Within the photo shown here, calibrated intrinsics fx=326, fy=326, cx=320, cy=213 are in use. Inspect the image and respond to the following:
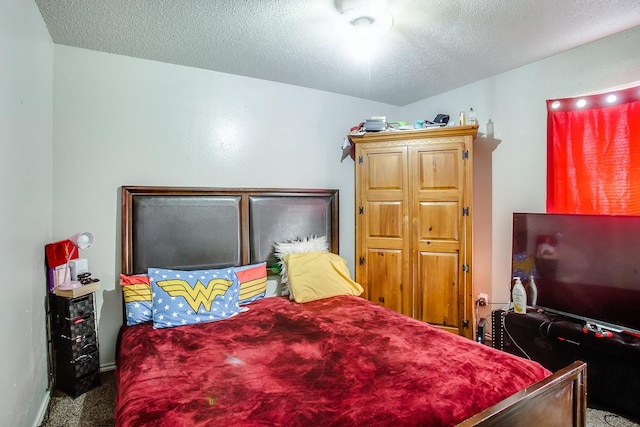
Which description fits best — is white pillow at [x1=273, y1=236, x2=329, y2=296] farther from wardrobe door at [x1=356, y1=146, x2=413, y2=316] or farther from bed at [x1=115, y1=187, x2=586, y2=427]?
wardrobe door at [x1=356, y1=146, x2=413, y2=316]

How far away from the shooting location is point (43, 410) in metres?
2.06

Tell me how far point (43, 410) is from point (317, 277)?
205 cm

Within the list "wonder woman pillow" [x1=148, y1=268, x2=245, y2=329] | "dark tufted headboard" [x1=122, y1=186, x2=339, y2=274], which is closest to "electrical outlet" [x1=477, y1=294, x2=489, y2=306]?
"dark tufted headboard" [x1=122, y1=186, x2=339, y2=274]

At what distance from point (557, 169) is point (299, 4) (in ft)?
7.77

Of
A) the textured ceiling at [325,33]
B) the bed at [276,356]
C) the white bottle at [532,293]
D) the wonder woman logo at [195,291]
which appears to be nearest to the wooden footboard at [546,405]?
the bed at [276,356]

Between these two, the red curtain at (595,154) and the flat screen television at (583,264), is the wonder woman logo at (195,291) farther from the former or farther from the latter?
the red curtain at (595,154)

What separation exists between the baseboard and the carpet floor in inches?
0.6

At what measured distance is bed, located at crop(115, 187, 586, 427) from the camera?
1.28m

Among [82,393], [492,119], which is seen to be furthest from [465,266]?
[82,393]

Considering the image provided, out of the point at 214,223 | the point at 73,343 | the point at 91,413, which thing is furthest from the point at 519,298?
the point at 73,343

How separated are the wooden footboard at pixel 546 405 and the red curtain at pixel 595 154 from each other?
1.59 metres

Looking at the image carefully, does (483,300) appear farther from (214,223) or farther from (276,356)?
(214,223)

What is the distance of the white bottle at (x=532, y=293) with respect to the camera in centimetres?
260

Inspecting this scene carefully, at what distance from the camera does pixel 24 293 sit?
1.82 m
